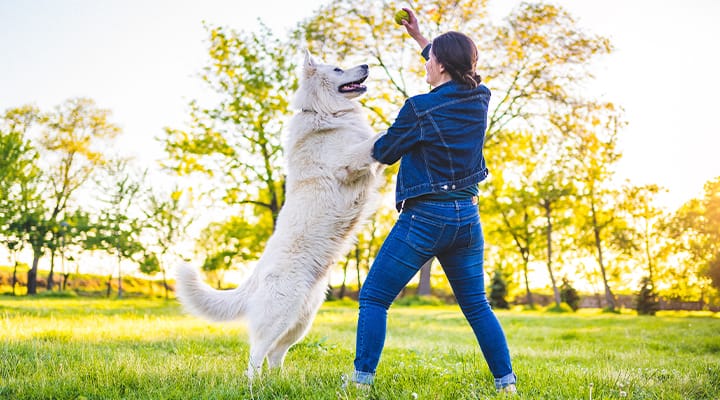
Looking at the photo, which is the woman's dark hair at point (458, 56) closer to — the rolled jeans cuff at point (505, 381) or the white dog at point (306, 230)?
the white dog at point (306, 230)

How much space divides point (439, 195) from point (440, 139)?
0.34m

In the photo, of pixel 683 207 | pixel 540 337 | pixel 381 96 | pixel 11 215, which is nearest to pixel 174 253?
pixel 11 215

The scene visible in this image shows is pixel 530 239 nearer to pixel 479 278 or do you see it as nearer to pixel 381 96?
pixel 381 96

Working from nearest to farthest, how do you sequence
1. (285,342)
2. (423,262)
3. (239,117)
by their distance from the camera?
(423,262) → (285,342) → (239,117)

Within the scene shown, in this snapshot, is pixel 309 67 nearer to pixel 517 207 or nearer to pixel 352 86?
pixel 352 86

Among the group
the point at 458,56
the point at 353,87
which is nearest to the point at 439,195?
the point at 458,56

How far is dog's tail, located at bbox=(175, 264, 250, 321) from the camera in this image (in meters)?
4.11

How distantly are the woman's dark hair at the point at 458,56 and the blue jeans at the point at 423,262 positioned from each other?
77cm

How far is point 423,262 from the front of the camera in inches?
126

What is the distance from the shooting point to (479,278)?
3303mm

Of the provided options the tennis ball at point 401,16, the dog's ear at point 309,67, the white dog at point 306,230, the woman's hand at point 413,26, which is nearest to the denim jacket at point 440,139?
the white dog at point 306,230

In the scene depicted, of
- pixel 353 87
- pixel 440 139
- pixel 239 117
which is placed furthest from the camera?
pixel 239 117

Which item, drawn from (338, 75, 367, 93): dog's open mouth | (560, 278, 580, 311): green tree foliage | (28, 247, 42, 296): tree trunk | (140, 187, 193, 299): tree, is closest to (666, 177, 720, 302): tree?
(560, 278, 580, 311): green tree foliage

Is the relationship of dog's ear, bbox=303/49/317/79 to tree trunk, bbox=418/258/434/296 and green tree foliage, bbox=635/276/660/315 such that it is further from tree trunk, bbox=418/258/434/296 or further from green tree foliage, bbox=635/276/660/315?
green tree foliage, bbox=635/276/660/315
